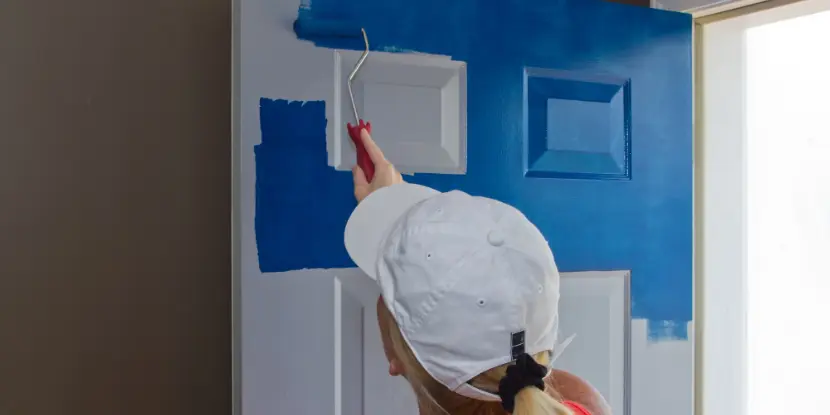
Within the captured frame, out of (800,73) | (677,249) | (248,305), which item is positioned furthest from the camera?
(800,73)

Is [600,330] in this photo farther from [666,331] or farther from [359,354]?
[359,354]

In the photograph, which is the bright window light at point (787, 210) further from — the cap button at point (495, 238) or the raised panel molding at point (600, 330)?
the cap button at point (495, 238)

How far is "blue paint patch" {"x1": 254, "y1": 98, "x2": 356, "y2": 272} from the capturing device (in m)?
0.83

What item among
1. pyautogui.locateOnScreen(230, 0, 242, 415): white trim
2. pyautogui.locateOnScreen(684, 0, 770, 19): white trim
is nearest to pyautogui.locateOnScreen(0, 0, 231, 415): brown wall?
pyautogui.locateOnScreen(230, 0, 242, 415): white trim

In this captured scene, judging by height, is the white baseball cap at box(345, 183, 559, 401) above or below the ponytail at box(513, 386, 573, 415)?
above

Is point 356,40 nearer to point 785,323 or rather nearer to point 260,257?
point 260,257

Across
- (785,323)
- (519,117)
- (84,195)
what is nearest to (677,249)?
(519,117)

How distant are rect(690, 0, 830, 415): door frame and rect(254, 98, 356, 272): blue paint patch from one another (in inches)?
27.6

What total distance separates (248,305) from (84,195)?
0.30 meters

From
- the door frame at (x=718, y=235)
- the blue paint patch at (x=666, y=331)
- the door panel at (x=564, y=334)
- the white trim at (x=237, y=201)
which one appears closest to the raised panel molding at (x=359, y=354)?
the door panel at (x=564, y=334)

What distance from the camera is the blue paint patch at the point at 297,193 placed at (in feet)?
2.71

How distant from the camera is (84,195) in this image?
904 millimetres

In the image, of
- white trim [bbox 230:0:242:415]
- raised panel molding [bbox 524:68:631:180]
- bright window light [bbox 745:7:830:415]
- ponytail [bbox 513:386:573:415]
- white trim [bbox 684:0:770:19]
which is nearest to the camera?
ponytail [bbox 513:386:573:415]

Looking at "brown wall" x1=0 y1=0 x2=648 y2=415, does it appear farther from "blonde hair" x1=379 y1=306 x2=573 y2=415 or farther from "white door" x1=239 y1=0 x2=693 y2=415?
"blonde hair" x1=379 y1=306 x2=573 y2=415
